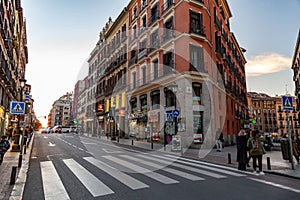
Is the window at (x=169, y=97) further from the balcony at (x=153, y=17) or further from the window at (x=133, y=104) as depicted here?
the balcony at (x=153, y=17)

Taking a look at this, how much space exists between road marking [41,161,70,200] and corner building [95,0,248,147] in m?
9.63

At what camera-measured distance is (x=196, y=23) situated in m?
21.3

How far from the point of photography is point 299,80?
38906mm

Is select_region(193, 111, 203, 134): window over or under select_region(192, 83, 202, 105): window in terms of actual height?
under

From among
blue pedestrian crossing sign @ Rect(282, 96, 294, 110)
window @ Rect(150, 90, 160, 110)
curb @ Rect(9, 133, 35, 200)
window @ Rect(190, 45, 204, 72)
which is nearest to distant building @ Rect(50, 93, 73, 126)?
window @ Rect(150, 90, 160, 110)

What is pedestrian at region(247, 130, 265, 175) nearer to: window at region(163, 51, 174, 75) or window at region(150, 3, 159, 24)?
window at region(163, 51, 174, 75)

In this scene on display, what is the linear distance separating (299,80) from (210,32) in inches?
1052

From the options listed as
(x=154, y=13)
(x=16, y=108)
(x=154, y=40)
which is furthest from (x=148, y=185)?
(x=154, y=13)

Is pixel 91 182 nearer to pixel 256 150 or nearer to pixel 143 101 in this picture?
pixel 256 150

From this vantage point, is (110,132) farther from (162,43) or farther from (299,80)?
(299,80)

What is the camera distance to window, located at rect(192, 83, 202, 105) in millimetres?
19720

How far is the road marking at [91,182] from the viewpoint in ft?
17.9

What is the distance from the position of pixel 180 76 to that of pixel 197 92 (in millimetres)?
2284

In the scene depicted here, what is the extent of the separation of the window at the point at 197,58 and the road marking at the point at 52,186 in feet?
50.3
